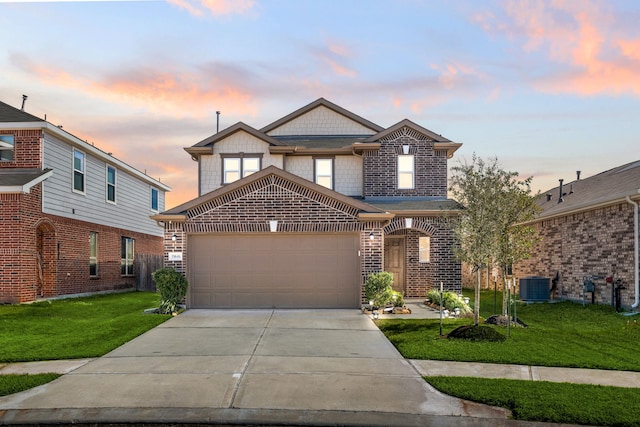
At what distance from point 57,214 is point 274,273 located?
9711mm

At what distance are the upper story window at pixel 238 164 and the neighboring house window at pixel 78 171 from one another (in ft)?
20.5

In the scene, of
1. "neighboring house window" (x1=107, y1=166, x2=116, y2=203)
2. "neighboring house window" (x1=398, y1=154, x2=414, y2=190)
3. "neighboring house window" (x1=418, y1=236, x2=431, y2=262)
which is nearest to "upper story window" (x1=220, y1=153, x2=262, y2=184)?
"neighboring house window" (x1=398, y1=154, x2=414, y2=190)

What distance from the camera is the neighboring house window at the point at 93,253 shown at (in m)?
22.4

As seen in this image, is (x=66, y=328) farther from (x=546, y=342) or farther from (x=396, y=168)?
(x=396, y=168)

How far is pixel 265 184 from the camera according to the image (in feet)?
51.8

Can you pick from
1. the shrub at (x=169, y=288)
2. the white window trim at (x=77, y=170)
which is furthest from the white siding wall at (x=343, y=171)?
→ the white window trim at (x=77, y=170)

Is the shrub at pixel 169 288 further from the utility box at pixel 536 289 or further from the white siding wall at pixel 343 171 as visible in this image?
the utility box at pixel 536 289

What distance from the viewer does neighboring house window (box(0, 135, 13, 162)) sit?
1848 cm

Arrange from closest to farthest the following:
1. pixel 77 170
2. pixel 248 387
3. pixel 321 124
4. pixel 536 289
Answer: pixel 248 387, pixel 536 289, pixel 77 170, pixel 321 124

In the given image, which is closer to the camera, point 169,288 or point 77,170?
point 169,288

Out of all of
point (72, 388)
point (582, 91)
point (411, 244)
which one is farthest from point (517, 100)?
point (72, 388)

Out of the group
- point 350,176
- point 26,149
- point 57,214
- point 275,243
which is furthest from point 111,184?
point 275,243

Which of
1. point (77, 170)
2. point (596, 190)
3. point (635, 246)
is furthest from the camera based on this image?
point (77, 170)

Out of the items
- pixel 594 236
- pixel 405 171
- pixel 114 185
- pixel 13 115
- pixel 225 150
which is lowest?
pixel 594 236
